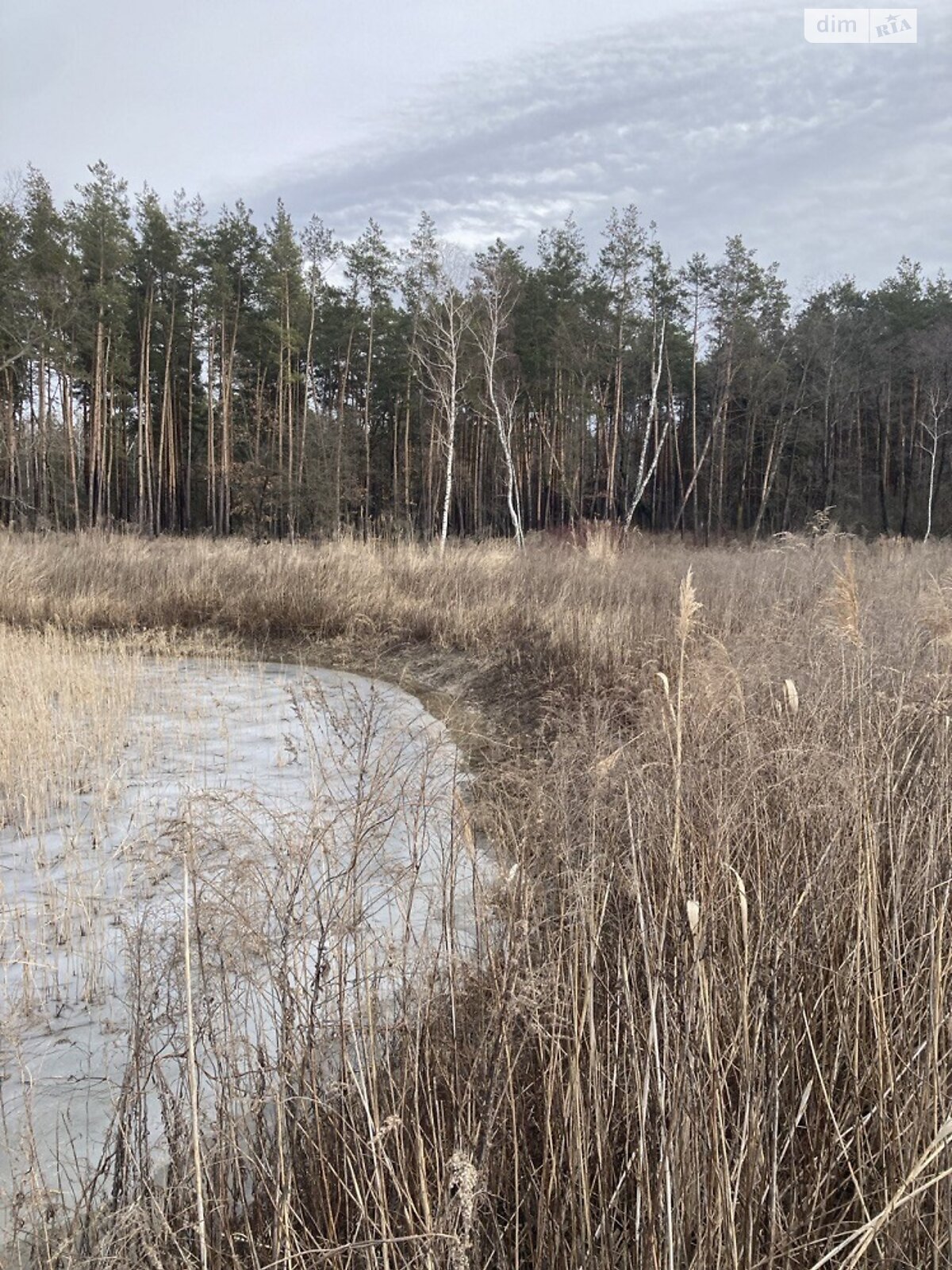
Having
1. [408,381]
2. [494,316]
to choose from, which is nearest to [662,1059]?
[494,316]

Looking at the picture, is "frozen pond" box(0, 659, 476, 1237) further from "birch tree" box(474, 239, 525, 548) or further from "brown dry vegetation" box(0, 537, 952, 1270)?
"birch tree" box(474, 239, 525, 548)

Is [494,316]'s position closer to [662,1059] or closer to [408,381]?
[408,381]

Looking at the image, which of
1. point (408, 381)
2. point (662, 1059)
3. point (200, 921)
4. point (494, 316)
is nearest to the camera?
point (662, 1059)

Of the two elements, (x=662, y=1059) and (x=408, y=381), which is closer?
(x=662, y=1059)

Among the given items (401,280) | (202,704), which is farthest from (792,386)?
(202,704)

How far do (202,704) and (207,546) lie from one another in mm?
8261

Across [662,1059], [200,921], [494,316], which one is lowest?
[662,1059]

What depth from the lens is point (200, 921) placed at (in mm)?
1595

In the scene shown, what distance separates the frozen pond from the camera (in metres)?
1.58

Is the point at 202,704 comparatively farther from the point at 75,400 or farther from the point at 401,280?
the point at 75,400

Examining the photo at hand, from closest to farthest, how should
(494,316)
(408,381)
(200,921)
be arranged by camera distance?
(200,921) < (494,316) < (408,381)

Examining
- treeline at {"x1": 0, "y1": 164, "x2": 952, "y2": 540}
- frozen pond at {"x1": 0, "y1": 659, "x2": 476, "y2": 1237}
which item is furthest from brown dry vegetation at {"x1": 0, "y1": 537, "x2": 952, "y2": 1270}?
treeline at {"x1": 0, "y1": 164, "x2": 952, "y2": 540}

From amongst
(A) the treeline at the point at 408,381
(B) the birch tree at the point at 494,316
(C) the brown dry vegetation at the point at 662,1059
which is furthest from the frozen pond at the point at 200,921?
(A) the treeline at the point at 408,381

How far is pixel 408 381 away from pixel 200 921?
31759 mm
